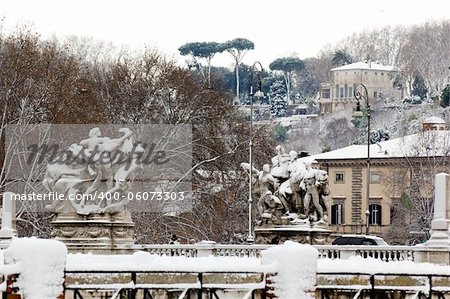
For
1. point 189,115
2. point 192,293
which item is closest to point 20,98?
point 189,115

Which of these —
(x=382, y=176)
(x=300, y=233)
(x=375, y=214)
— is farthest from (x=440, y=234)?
(x=375, y=214)

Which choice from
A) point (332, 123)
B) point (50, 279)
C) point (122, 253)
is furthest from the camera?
point (332, 123)

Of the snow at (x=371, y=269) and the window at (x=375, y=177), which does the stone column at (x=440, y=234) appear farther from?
the window at (x=375, y=177)

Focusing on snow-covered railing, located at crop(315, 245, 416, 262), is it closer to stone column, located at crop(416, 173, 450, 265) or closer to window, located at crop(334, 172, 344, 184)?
stone column, located at crop(416, 173, 450, 265)

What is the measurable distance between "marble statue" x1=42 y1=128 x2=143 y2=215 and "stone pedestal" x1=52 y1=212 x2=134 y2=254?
0.20 meters

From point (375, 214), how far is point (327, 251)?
206ft

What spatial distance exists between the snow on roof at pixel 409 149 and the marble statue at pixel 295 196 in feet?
159

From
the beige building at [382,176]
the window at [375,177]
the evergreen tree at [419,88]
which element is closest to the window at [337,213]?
the beige building at [382,176]

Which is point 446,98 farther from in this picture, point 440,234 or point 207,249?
point 440,234

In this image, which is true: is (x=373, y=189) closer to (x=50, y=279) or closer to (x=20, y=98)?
(x=20, y=98)

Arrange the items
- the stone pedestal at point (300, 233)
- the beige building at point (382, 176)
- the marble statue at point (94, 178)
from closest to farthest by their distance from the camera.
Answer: the marble statue at point (94, 178) → the stone pedestal at point (300, 233) → the beige building at point (382, 176)

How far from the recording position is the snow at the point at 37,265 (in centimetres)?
2541

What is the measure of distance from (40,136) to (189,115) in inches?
556

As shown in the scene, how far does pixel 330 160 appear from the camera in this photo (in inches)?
4296
